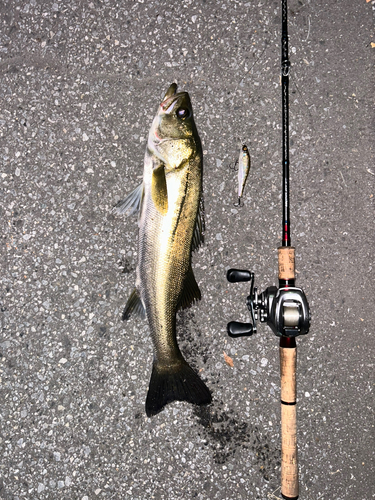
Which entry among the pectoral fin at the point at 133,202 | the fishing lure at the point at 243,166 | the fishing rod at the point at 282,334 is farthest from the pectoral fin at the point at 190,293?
the fishing lure at the point at 243,166

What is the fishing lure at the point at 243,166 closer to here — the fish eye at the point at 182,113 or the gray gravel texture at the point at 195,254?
the gray gravel texture at the point at 195,254

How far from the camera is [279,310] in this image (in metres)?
2.12

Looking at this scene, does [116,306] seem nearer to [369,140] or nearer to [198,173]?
[198,173]

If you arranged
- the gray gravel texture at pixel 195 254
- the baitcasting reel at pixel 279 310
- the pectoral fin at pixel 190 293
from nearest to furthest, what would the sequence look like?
1. the baitcasting reel at pixel 279 310
2. the pectoral fin at pixel 190 293
3. the gray gravel texture at pixel 195 254

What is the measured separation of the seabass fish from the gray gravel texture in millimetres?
267

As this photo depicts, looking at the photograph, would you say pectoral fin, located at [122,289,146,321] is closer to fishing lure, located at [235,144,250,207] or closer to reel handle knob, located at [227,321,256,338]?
reel handle knob, located at [227,321,256,338]

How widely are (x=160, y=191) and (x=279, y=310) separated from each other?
1024 millimetres

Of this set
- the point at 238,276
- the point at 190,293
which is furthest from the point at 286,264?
the point at 190,293

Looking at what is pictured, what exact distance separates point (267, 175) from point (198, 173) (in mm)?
669

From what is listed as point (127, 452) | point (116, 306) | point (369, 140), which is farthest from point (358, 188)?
point (127, 452)

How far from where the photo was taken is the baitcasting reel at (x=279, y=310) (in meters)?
2.11

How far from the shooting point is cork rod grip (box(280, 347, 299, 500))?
230cm

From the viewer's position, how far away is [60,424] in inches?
99.6

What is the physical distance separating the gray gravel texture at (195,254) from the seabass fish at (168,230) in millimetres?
267
